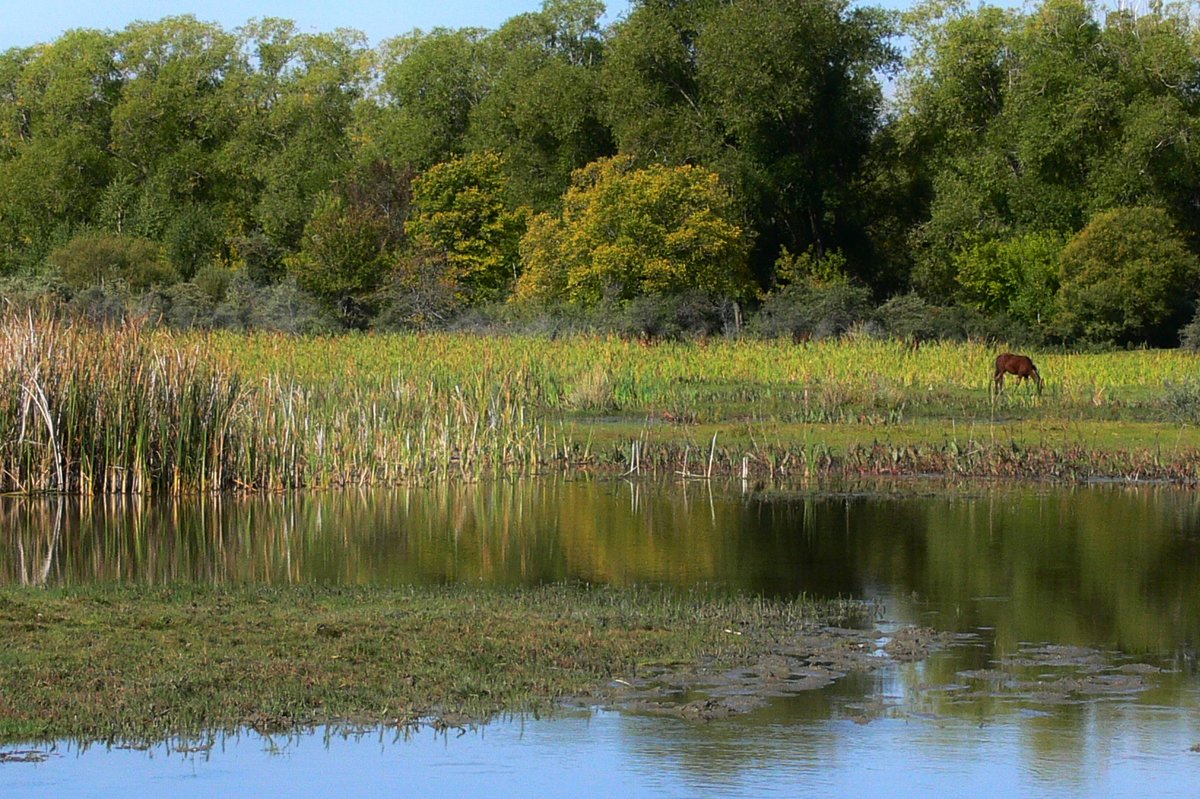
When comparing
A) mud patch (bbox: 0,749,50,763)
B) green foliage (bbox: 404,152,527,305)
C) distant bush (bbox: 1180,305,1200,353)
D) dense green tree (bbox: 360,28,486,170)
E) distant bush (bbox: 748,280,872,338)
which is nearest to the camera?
mud patch (bbox: 0,749,50,763)

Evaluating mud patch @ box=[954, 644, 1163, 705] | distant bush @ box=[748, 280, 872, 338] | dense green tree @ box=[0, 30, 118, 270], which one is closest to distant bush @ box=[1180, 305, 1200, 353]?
distant bush @ box=[748, 280, 872, 338]

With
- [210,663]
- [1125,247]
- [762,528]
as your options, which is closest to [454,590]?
[210,663]

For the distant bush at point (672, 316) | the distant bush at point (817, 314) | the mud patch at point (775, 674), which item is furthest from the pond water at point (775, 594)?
the distant bush at point (817, 314)

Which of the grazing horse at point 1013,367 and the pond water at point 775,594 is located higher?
the grazing horse at point 1013,367

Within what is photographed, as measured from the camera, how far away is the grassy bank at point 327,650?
681cm

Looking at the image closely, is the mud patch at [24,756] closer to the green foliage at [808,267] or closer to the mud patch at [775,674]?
the mud patch at [775,674]

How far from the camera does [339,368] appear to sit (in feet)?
74.9

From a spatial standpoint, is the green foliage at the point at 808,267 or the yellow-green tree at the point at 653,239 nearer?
the yellow-green tree at the point at 653,239

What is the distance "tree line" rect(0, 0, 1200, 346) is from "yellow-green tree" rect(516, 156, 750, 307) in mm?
66

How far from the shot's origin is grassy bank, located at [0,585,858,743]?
6809 millimetres

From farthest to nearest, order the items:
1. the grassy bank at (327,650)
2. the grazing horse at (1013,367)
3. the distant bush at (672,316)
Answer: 1. the distant bush at (672,316)
2. the grazing horse at (1013,367)
3. the grassy bank at (327,650)

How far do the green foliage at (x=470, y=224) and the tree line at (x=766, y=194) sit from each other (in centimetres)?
10

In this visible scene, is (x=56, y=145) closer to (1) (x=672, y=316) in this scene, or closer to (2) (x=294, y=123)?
(2) (x=294, y=123)

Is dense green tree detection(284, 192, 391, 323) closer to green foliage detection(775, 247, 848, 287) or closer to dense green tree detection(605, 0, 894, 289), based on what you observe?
dense green tree detection(605, 0, 894, 289)
